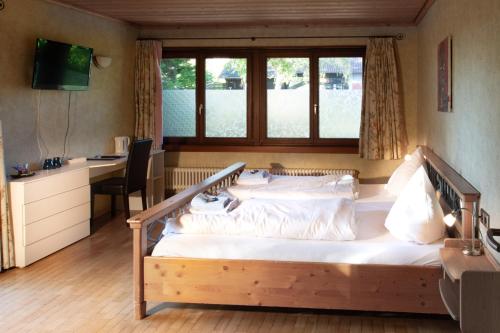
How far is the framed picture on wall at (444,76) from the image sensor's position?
4.54m

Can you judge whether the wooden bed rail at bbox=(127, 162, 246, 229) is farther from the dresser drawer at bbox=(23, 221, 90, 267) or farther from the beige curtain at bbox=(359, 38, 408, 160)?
the beige curtain at bbox=(359, 38, 408, 160)

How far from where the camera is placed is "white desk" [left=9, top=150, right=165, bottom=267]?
15.7ft

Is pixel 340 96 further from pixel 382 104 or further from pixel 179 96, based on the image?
pixel 179 96

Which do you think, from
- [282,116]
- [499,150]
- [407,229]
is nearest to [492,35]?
[499,150]

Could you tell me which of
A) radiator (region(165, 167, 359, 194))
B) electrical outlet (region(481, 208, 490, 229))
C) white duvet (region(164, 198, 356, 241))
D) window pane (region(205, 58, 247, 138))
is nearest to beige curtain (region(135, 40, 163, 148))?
radiator (region(165, 167, 359, 194))

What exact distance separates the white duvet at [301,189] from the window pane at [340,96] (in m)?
1.97

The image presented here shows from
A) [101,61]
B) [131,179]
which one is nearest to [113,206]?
[131,179]

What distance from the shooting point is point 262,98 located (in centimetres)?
767

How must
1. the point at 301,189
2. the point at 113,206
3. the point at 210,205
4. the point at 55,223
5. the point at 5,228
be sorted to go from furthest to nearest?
the point at 113,206, the point at 301,189, the point at 55,223, the point at 5,228, the point at 210,205

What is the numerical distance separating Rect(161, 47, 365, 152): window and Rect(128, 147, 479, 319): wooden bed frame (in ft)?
12.8

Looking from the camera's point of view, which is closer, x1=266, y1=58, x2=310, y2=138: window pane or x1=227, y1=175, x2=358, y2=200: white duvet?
x1=227, y1=175, x2=358, y2=200: white duvet

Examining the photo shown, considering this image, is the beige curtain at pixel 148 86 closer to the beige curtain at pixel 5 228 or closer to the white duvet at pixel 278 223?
the beige curtain at pixel 5 228

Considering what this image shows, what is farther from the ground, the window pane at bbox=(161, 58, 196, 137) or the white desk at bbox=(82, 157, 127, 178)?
the window pane at bbox=(161, 58, 196, 137)

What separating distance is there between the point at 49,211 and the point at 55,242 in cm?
31
